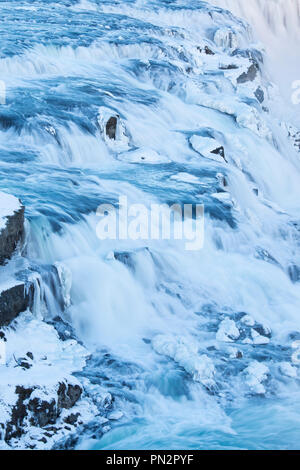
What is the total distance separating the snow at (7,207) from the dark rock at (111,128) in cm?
474

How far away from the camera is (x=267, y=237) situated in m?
10.8

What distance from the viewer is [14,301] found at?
679 cm

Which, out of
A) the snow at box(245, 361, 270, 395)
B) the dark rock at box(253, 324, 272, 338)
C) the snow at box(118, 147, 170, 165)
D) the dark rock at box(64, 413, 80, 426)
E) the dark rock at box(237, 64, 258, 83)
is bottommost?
the dark rock at box(64, 413, 80, 426)

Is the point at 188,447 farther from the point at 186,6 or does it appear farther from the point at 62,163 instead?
the point at 186,6

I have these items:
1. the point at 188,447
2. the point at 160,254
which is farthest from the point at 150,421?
the point at 160,254

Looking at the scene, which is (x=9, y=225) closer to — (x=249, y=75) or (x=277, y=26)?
(x=249, y=75)

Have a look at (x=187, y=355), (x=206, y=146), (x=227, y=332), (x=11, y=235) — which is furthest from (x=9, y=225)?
(x=206, y=146)

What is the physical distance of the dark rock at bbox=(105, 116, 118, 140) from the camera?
12.1m

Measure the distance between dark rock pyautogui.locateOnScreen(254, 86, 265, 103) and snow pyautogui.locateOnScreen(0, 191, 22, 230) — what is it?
39.4 ft

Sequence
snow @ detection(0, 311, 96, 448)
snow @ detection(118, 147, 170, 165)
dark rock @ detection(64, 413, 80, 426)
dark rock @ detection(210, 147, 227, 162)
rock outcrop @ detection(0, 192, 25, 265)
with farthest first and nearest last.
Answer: dark rock @ detection(210, 147, 227, 162)
snow @ detection(118, 147, 170, 165)
rock outcrop @ detection(0, 192, 25, 265)
dark rock @ detection(64, 413, 80, 426)
snow @ detection(0, 311, 96, 448)

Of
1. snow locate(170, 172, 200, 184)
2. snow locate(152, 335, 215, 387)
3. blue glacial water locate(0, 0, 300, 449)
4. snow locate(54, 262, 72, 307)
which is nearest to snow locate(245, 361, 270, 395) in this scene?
blue glacial water locate(0, 0, 300, 449)

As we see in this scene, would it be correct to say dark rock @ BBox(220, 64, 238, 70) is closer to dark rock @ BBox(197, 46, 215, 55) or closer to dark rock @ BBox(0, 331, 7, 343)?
dark rock @ BBox(197, 46, 215, 55)

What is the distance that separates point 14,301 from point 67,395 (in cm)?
118

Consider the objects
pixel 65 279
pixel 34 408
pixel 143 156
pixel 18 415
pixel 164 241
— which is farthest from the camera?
pixel 143 156
